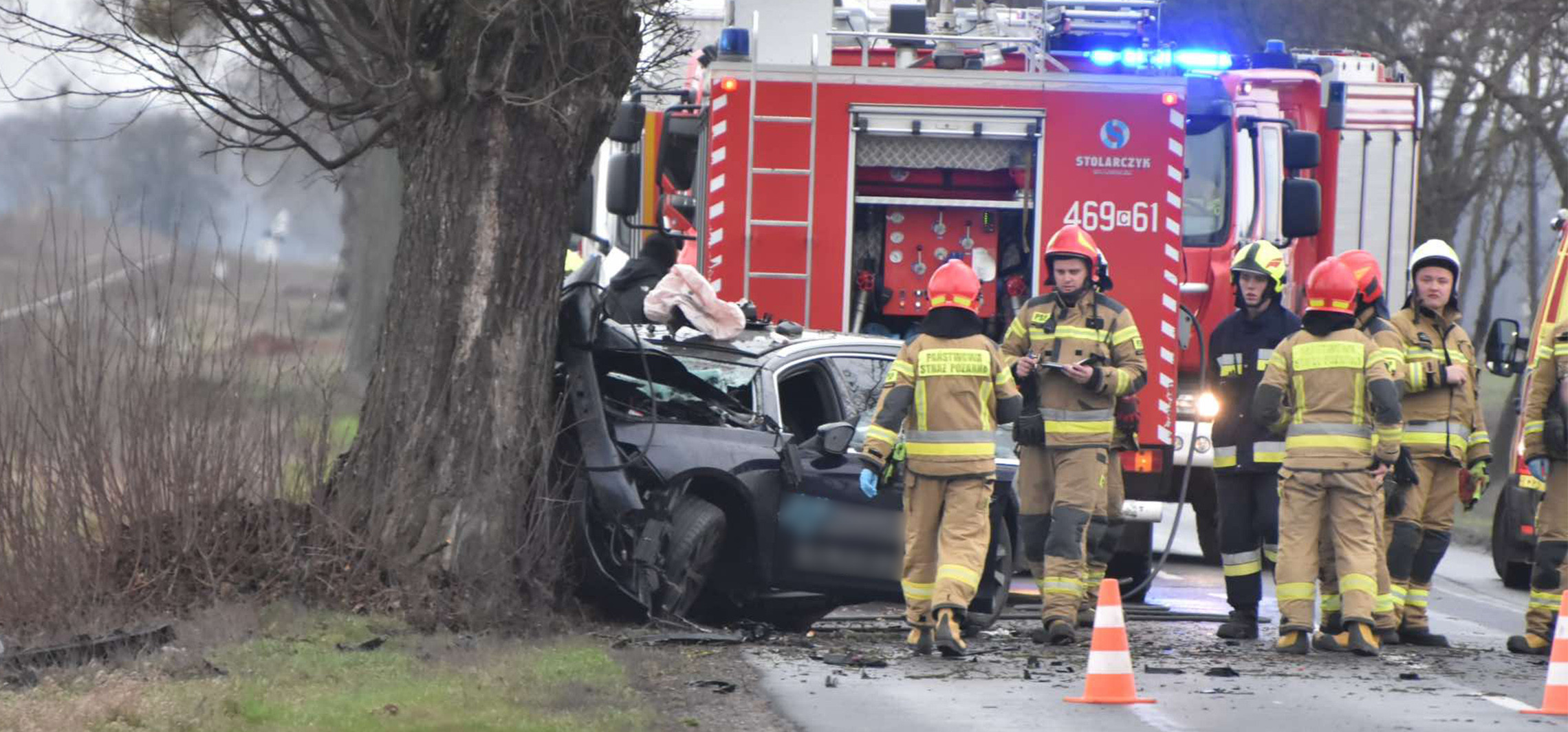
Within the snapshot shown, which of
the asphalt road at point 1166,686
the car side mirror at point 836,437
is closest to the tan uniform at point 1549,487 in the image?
the asphalt road at point 1166,686

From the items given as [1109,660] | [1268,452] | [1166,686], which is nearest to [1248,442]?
[1268,452]

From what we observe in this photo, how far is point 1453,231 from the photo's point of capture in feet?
95.5

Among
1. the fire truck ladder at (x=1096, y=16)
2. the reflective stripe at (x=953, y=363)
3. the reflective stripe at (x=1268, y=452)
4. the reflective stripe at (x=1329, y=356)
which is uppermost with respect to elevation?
the fire truck ladder at (x=1096, y=16)

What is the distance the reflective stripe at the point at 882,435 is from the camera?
9086mm

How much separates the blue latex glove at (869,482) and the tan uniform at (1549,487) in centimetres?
305

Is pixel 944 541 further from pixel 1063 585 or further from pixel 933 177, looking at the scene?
pixel 933 177

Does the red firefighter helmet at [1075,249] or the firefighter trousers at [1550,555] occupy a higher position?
the red firefighter helmet at [1075,249]

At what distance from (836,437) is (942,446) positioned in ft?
1.54

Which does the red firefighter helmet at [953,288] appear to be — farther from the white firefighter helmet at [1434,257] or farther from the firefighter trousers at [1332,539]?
the white firefighter helmet at [1434,257]

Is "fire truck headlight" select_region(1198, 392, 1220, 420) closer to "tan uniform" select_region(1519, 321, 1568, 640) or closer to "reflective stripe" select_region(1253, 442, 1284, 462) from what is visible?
"reflective stripe" select_region(1253, 442, 1284, 462)

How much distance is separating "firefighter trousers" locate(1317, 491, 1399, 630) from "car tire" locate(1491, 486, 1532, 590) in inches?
159

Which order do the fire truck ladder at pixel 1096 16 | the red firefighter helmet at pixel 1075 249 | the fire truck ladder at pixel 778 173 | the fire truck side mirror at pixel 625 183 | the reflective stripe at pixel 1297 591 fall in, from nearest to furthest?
1. the reflective stripe at pixel 1297 591
2. the red firefighter helmet at pixel 1075 249
3. the fire truck ladder at pixel 778 173
4. the fire truck side mirror at pixel 625 183
5. the fire truck ladder at pixel 1096 16

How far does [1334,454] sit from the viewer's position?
9445mm

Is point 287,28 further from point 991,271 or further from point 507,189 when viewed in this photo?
point 991,271
